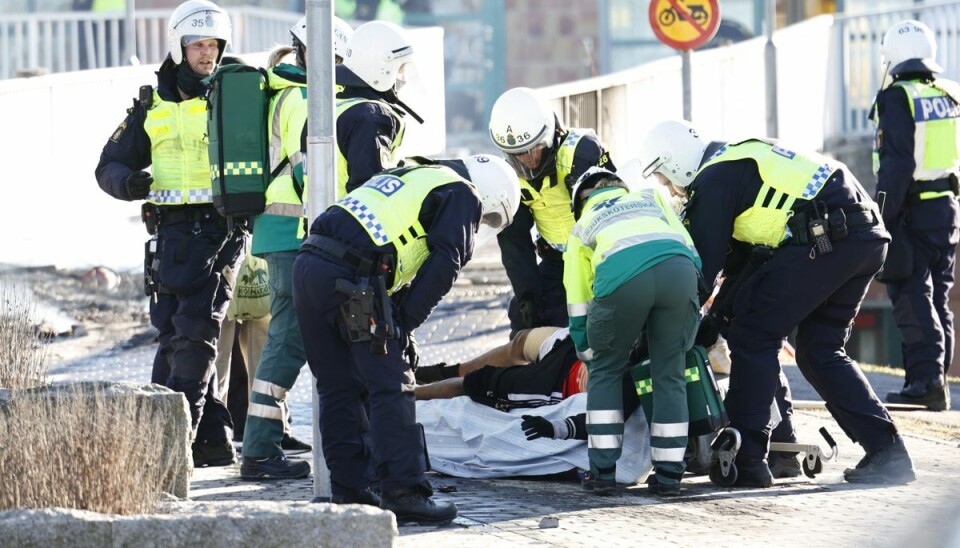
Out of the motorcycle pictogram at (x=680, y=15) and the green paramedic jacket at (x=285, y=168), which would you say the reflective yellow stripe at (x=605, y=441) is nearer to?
the green paramedic jacket at (x=285, y=168)

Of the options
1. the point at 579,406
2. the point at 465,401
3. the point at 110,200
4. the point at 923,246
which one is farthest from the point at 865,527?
the point at 110,200

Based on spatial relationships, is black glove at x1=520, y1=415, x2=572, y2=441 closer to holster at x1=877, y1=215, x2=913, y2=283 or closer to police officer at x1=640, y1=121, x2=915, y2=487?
police officer at x1=640, y1=121, x2=915, y2=487

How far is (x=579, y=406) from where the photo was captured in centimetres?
854

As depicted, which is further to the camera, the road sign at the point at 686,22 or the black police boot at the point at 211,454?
the road sign at the point at 686,22

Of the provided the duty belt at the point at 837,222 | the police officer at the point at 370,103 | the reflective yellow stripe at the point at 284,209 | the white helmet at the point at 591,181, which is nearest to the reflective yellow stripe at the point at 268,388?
the reflective yellow stripe at the point at 284,209

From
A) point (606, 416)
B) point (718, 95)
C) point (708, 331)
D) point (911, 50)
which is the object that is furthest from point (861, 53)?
point (606, 416)

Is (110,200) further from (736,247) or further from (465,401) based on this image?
(736,247)

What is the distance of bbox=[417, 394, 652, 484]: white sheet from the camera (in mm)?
8188

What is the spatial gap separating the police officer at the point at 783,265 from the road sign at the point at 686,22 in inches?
252

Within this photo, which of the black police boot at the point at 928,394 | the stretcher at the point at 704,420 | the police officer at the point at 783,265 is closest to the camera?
the stretcher at the point at 704,420

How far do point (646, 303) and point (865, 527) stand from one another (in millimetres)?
1378

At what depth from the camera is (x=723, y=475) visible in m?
7.99

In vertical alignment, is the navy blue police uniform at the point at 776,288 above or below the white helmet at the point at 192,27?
below

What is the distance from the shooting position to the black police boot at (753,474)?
8031 millimetres
